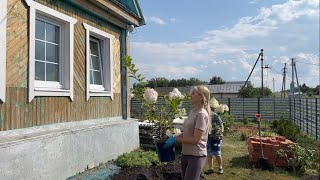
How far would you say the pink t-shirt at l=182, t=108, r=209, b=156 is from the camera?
151 inches

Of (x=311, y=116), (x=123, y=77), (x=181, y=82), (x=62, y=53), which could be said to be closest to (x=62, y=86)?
(x=62, y=53)

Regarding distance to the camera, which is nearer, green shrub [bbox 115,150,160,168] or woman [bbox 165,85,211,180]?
woman [bbox 165,85,211,180]

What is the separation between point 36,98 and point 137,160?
8.79 ft

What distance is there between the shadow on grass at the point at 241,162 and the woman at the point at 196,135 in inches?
182

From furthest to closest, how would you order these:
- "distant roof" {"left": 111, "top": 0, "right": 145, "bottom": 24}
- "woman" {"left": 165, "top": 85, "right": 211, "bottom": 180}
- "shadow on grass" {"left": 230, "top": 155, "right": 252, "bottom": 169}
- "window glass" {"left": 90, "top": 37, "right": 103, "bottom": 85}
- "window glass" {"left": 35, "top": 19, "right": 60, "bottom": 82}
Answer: "distant roof" {"left": 111, "top": 0, "right": 145, "bottom": 24} → "shadow on grass" {"left": 230, "top": 155, "right": 252, "bottom": 169} → "window glass" {"left": 90, "top": 37, "right": 103, "bottom": 85} → "window glass" {"left": 35, "top": 19, "right": 60, "bottom": 82} → "woman" {"left": 165, "top": 85, "right": 211, "bottom": 180}

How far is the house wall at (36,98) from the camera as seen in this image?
4.84 meters

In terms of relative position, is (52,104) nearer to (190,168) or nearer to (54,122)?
(54,122)

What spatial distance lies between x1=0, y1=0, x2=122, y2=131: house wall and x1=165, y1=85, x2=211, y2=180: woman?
8.43 ft

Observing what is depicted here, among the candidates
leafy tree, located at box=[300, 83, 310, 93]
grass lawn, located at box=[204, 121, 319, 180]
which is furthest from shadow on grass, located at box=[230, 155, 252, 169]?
leafy tree, located at box=[300, 83, 310, 93]

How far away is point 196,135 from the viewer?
3.82 metres

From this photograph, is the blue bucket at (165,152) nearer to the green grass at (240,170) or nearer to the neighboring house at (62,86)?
the neighboring house at (62,86)

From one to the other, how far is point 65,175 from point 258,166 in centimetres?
455

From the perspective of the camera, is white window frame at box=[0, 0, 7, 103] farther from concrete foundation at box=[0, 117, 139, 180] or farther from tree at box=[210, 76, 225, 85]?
tree at box=[210, 76, 225, 85]

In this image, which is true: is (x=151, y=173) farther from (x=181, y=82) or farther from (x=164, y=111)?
(x=181, y=82)
